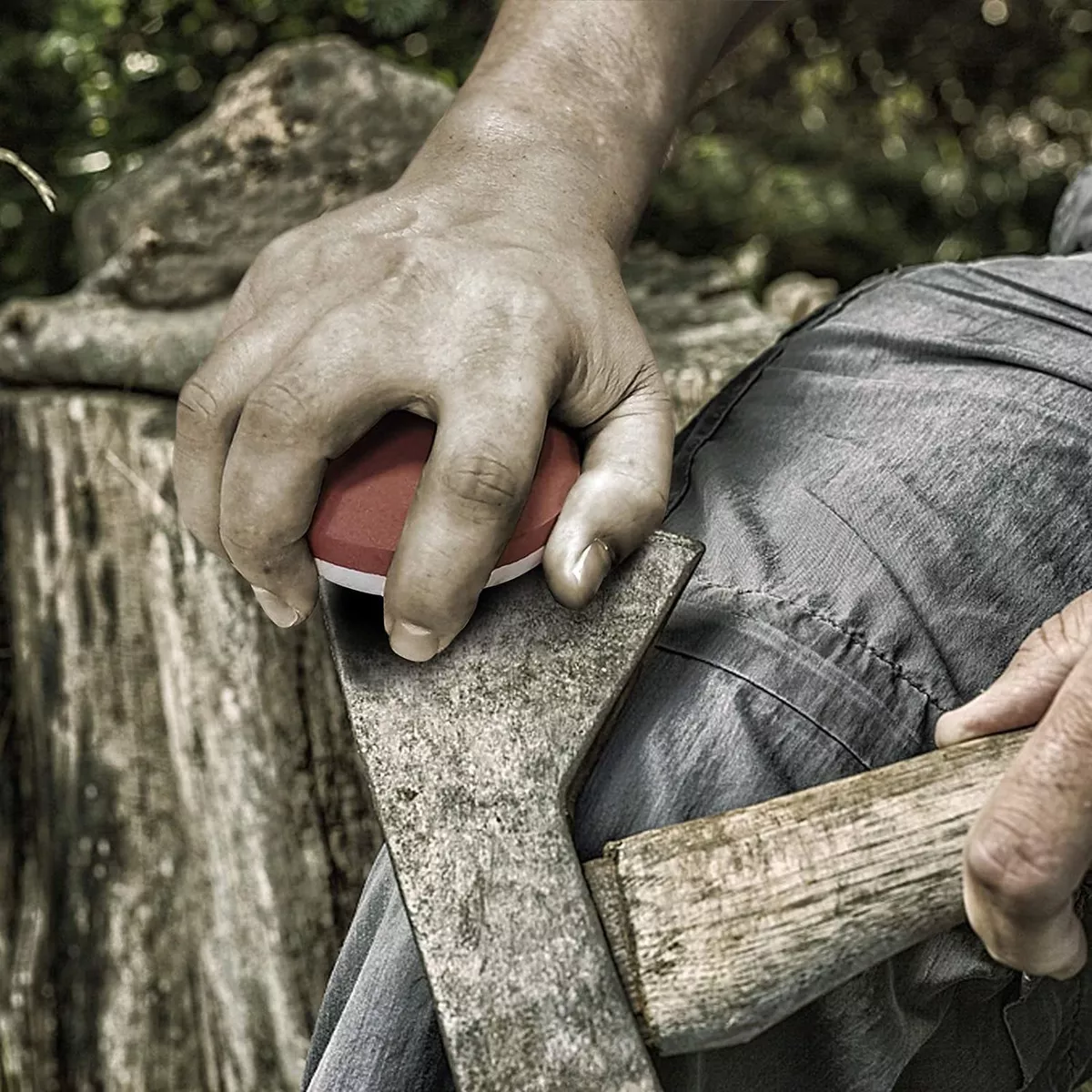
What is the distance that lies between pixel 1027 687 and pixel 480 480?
1.32 ft

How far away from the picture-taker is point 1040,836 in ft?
2.51

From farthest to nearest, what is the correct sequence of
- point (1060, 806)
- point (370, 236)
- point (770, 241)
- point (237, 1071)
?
point (770, 241), point (237, 1071), point (370, 236), point (1060, 806)

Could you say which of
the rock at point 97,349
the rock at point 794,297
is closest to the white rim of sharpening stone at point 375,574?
the rock at point 97,349

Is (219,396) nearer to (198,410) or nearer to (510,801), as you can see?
(198,410)

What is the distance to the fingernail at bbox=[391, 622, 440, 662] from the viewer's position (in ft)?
3.01

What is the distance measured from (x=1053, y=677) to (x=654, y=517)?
0.98 ft

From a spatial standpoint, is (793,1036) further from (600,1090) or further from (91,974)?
(91,974)

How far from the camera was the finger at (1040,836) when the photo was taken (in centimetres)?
76

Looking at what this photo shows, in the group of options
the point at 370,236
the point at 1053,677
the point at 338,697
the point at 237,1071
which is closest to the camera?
the point at 1053,677

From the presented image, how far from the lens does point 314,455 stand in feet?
3.07

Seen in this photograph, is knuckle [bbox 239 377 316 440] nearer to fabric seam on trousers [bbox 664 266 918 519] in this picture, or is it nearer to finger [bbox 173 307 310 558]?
finger [bbox 173 307 310 558]

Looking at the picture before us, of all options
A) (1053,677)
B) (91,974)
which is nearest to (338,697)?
(91,974)

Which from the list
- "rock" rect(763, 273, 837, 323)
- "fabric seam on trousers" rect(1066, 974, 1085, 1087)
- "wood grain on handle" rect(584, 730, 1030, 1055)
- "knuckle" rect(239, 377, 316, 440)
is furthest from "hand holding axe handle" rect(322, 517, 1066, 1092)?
"rock" rect(763, 273, 837, 323)

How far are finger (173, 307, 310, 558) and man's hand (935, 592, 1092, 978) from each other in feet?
1.97
